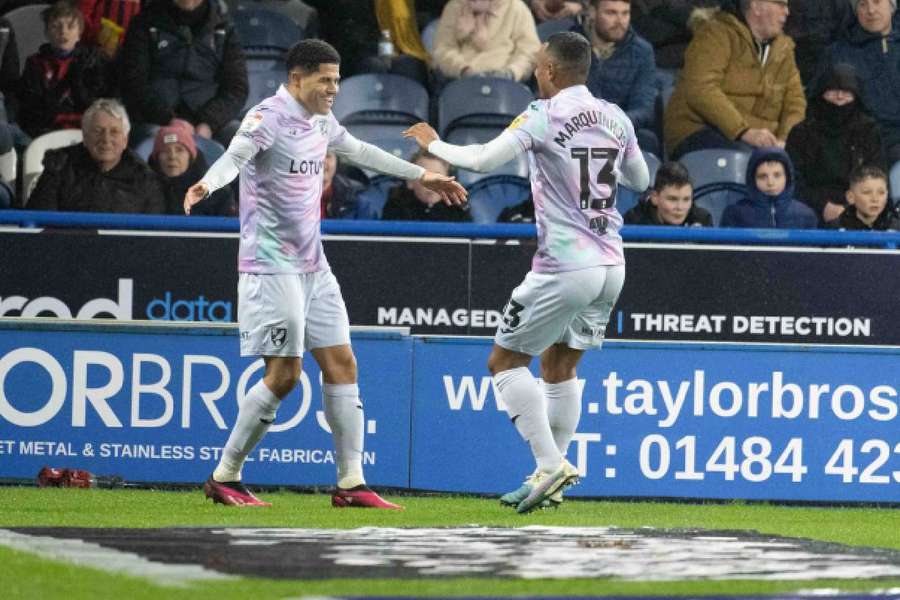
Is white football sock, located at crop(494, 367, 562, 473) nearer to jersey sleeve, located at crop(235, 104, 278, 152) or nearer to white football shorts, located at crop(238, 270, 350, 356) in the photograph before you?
white football shorts, located at crop(238, 270, 350, 356)

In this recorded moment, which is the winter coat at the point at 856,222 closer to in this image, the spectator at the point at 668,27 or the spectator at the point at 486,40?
the spectator at the point at 486,40

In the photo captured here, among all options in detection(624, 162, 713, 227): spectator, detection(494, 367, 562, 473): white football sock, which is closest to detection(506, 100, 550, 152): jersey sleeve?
detection(494, 367, 562, 473): white football sock

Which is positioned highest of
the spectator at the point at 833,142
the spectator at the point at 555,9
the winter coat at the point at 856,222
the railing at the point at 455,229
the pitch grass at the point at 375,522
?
the spectator at the point at 555,9

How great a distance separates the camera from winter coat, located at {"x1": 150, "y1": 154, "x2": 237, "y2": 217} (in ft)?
39.1

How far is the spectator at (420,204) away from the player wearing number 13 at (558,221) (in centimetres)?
294

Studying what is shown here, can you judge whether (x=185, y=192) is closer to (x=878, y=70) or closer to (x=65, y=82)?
(x=65, y=82)

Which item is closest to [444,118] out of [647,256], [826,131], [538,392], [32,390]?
[826,131]

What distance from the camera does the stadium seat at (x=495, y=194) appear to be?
42.7 ft

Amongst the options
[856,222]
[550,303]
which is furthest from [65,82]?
[550,303]

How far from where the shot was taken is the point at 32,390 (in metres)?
10.3

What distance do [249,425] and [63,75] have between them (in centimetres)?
536

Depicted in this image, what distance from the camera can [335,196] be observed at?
12234 mm

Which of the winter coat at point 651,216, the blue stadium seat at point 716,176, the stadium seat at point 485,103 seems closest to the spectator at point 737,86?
the blue stadium seat at point 716,176

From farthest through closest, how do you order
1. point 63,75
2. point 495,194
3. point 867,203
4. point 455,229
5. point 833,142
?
point 833,142 → point 63,75 → point 495,194 → point 867,203 → point 455,229
